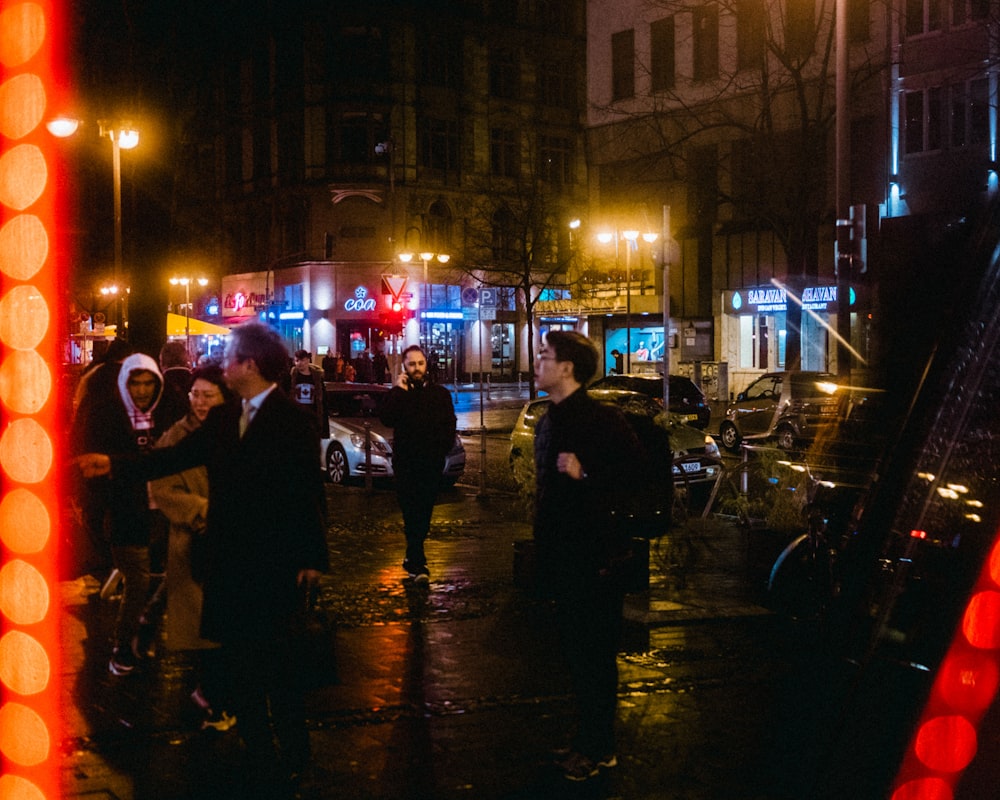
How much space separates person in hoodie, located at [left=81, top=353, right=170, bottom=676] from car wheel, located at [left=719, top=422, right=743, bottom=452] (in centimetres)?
2016

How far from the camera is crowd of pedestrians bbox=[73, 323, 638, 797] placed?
4820 mm

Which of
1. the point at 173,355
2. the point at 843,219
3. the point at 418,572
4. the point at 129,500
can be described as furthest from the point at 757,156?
the point at 129,500

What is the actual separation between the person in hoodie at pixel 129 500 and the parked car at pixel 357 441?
954 centimetres

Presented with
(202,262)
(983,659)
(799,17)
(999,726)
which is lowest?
(999,726)

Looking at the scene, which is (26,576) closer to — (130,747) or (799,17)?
(130,747)

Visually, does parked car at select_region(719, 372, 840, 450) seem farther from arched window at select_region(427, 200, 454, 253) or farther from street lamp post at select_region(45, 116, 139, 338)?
arched window at select_region(427, 200, 454, 253)

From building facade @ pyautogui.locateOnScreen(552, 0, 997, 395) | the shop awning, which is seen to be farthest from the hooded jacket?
the shop awning

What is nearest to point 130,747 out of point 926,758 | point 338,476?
point 926,758

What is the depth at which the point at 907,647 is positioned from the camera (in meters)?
7.20

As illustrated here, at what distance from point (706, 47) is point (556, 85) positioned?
64.1 ft

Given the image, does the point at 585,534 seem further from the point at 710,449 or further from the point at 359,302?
A: the point at 359,302

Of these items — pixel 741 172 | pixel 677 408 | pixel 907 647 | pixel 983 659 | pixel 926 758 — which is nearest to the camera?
pixel 926 758

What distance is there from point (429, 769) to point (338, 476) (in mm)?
12959

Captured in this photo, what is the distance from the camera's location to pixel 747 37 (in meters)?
41.3
